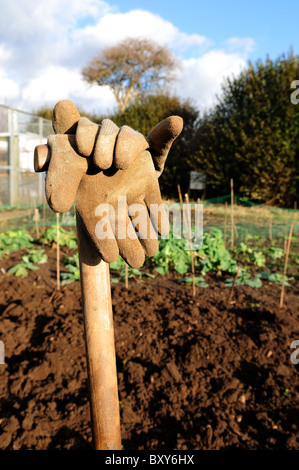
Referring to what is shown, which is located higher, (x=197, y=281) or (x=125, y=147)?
(x=125, y=147)

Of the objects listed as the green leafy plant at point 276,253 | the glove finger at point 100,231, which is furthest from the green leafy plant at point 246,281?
the glove finger at point 100,231

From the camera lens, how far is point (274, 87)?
11547 millimetres

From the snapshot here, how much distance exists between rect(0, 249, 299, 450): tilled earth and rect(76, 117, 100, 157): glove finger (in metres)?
1.31

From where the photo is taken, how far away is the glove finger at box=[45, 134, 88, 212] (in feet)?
2.94

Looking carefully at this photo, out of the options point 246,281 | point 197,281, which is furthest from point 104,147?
point 246,281

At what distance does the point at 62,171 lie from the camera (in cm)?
90

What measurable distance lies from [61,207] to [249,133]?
12.0 meters

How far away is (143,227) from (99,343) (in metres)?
0.43

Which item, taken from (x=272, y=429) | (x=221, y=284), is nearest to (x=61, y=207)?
(x=272, y=429)

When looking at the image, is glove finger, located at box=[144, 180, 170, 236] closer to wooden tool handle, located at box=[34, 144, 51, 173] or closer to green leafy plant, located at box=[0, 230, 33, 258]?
wooden tool handle, located at box=[34, 144, 51, 173]

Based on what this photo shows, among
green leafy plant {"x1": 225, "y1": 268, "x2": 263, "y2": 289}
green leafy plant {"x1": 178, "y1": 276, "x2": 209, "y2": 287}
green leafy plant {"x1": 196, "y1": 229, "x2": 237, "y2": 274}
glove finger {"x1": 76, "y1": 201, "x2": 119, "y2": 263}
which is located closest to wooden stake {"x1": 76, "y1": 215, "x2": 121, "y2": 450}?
glove finger {"x1": 76, "y1": 201, "x2": 119, "y2": 263}

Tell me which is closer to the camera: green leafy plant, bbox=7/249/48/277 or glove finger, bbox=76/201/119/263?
glove finger, bbox=76/201/119/263

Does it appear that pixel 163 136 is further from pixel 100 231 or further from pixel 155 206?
pixel 100 231

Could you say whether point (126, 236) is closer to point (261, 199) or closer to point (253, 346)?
point (253, 346)
